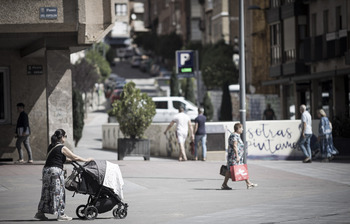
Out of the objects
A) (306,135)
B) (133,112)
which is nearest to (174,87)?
(133,112)

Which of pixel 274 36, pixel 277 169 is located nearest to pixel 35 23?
pixel 277 169

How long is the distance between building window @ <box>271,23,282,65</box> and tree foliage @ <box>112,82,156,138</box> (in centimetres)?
2592

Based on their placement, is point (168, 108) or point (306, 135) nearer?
point (306, 135)

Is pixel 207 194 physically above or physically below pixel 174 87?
below

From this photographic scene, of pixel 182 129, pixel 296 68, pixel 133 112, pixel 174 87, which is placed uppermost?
pixel 296 68

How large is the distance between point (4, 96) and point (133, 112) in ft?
14.4

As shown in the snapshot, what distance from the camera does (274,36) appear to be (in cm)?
Answer: 5600

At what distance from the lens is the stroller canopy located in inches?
543

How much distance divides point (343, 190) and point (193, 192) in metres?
3.09

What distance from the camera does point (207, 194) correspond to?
18.2 meters

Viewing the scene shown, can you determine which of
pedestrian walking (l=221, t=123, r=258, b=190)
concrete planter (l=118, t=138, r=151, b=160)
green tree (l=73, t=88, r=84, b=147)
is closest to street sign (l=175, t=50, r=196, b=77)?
concrete planter (l=118, t=138, r=151, b=160)

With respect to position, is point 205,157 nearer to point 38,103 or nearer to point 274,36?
point 38,103

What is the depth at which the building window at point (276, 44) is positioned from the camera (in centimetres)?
5484

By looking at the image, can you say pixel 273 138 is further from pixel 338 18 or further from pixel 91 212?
pixel 91 212
